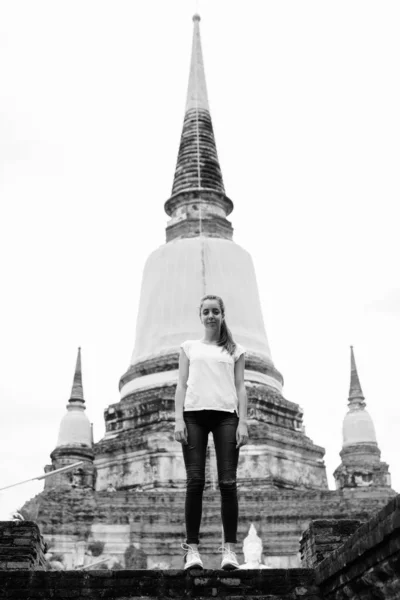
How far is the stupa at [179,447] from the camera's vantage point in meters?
16.2

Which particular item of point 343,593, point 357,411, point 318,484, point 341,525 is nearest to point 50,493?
point 318,484

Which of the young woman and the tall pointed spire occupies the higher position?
the tall pointed spire

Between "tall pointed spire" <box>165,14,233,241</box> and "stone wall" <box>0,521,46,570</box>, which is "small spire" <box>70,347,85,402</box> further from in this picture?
"stone wall" <box>0,521,46,570</box>

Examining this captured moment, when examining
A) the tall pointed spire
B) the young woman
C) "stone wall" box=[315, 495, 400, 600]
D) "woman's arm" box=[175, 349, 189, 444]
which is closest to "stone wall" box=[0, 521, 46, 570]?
the young woman

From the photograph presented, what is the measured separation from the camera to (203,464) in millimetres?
5488

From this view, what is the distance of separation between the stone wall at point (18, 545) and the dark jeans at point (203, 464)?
1.58 metres

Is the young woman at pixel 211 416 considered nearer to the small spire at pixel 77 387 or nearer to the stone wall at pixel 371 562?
the stone wall at pixel 371 562

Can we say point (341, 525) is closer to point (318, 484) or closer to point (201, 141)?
point (318, 484)

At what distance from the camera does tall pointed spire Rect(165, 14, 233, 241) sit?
2344 centimetres

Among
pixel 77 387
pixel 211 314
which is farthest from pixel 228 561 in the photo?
pixel 77 387

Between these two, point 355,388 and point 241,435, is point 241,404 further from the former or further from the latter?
point 355,388

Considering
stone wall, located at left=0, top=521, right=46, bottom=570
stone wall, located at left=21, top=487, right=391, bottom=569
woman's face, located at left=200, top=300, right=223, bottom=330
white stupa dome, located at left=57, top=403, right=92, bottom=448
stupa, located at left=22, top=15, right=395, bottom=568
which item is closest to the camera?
woman's face, located at left=200, top=300, right=223, bottom=330

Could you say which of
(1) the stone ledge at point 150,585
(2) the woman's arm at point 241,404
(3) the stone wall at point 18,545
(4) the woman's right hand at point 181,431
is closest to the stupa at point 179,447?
(3) the stone wall at point 18,545

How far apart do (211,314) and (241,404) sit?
62cm
